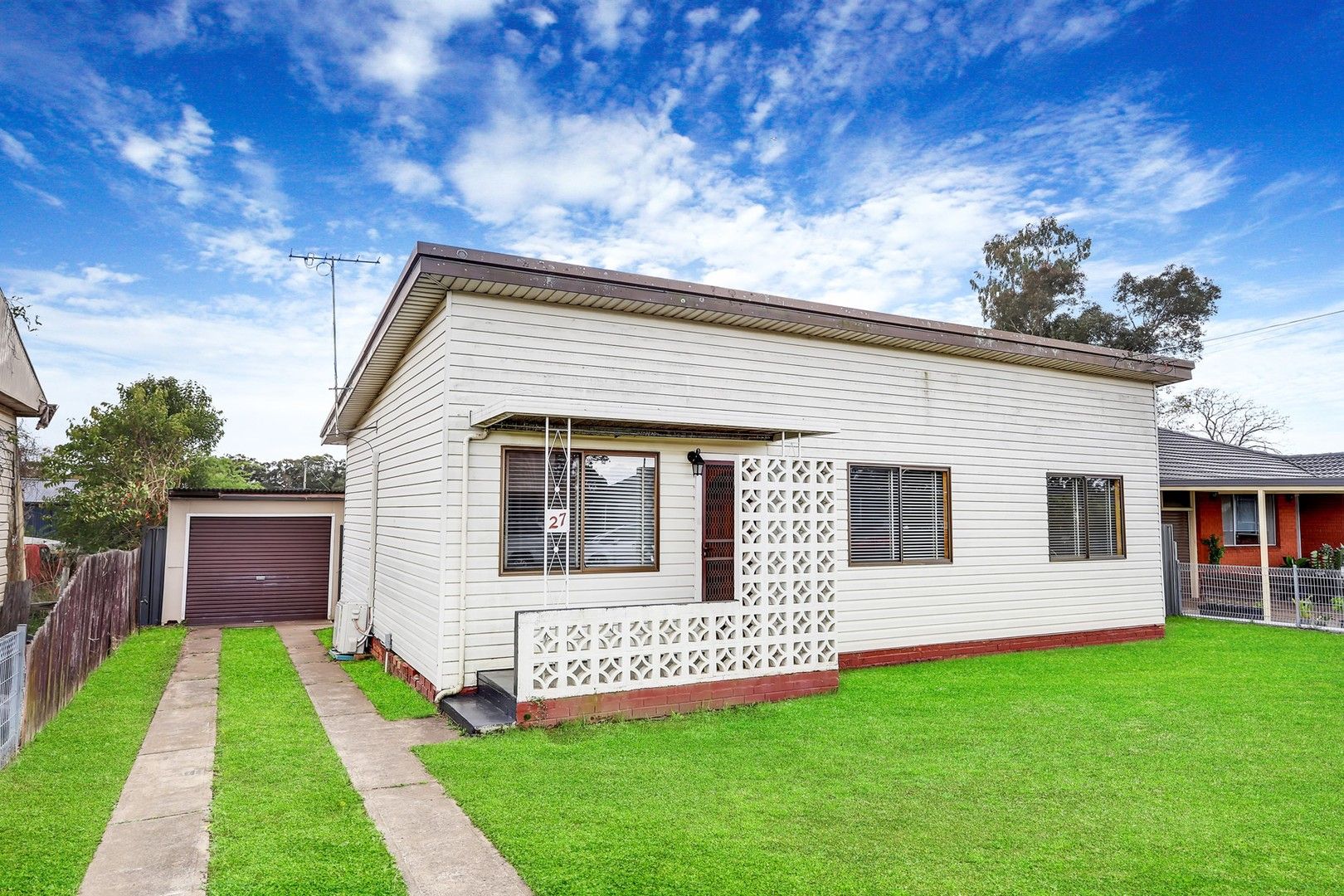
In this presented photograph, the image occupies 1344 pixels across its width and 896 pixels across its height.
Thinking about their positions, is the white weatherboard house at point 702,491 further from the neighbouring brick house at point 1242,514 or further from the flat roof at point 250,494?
the neighbouring brick house at point 1242,514

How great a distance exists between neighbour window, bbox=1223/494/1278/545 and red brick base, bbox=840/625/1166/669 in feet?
30.9

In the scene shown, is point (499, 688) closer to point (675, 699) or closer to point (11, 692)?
point (675, 699)

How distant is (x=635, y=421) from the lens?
6402 mm

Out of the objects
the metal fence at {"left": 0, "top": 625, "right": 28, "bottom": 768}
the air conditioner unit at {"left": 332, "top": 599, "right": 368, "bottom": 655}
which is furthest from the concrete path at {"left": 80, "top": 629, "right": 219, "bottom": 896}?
the air conditioner unit at {"left": 332, "top": 599, "right": 368, "bottom": 655}

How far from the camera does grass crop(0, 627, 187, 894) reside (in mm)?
3580

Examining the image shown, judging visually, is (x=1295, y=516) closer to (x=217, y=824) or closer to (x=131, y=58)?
(x=217, y=824)

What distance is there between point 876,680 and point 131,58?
480 inches

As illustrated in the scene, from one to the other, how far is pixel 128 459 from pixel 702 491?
22.9 metres

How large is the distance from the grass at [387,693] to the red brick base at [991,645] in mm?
4396

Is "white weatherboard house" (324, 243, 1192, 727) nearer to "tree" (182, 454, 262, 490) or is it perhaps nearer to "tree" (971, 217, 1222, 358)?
"tree" (971, 217, 1222, 358)

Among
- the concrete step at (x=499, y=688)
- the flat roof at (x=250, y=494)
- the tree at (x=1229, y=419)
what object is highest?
the tree at (x=1229, y=419)

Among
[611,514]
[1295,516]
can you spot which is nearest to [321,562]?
[611,514]

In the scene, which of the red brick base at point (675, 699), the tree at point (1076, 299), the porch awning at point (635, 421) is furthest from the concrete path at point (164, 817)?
the tree at point (1076, 299)

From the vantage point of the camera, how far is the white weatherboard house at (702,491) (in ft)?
22.0
